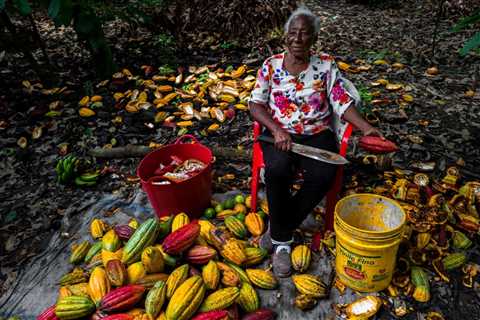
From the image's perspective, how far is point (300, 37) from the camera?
7.82ft

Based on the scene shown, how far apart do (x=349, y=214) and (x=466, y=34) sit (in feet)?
15.4

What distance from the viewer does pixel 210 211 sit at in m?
2.92

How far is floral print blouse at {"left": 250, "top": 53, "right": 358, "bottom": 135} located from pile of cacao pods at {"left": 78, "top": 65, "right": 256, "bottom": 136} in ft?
4.89

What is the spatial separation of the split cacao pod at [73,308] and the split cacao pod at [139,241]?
1.03ft

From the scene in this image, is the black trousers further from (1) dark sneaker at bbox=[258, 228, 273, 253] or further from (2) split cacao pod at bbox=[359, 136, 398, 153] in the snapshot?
(2) split cacao pod at bbox=[359, 136, 398, 153]

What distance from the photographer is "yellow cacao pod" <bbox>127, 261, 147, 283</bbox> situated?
2.18 metres

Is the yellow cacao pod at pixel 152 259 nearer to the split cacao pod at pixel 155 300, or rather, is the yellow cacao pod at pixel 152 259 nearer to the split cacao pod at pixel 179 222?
the split cacao pod at pixel 155 300

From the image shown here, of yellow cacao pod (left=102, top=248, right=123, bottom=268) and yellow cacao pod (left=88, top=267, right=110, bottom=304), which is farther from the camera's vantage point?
yellow cacao pod (left=102, top=248, right=123, bottom=268)

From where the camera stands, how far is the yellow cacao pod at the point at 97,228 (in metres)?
2.81

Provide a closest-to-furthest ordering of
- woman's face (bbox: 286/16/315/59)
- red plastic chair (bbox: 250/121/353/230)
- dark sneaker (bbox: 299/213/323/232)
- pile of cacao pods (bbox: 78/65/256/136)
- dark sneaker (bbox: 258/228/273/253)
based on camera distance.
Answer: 1. woman's face (bbox: 286/16/315/59)
2. red plastic chair (bbox: 250/121/353/230)
3. dark sneaker (bbox: 258/228/273/253)
4. dark sneaker (bbox: 299/213/323/232)
5. pile of cacao pods (bbox: 78/65/256/136)

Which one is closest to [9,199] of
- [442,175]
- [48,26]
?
[442,175]

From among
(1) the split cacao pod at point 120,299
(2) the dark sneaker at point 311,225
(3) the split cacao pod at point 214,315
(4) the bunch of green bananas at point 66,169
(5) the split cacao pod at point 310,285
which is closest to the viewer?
(3) the split cacao pod at point 214,315

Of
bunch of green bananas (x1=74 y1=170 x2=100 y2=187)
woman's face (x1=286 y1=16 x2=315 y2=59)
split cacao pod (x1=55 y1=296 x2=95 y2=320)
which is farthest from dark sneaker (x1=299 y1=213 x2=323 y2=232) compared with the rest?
bunch of green bananas (x1=74 y1=170 x2=100 y2=187)

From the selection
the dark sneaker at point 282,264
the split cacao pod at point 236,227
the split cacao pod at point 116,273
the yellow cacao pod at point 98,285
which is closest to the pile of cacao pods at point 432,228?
the dark sneaker at point 282,264
